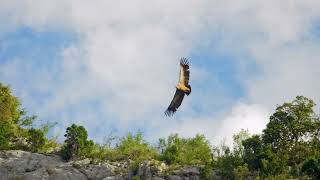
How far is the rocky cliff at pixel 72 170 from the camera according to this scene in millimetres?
52531

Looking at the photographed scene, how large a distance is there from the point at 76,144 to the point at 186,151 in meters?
7.42

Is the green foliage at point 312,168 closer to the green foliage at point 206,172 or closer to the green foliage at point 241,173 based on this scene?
the green foliage at point 241,173

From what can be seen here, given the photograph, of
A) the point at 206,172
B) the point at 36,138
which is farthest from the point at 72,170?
the point at 206,172

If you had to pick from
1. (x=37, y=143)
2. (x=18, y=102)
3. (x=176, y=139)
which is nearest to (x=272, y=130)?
(x=176, y=139)

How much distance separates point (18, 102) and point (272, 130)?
19830mm

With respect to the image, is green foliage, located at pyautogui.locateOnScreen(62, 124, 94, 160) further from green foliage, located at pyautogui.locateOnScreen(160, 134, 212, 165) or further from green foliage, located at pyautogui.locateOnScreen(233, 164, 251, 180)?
green foliage, located at pyautogui.locateOnScreen(233, 164, 251, 180)

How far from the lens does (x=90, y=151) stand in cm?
5594

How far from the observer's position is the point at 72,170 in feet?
177

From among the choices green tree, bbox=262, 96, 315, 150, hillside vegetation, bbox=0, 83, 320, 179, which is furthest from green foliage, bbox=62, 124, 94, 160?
green tree, bbox=262, 96, 315, 150

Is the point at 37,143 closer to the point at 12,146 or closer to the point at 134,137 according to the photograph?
the point at 12,146

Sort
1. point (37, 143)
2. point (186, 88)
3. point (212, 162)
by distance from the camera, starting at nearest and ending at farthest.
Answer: point (186, 88) < point (212, 162) < point (37, 143)

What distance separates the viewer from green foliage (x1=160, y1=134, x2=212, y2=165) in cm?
5466

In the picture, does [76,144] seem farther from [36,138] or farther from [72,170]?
[36,138]

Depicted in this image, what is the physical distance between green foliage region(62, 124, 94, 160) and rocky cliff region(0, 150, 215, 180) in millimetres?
795
